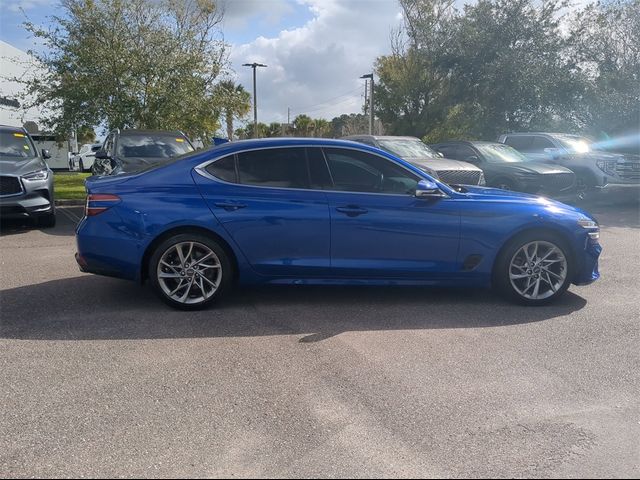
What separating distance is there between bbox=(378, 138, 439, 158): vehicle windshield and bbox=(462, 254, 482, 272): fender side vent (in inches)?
255

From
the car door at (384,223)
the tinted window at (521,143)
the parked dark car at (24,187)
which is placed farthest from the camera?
the tinted window at (521,143)

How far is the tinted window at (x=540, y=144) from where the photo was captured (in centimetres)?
1545

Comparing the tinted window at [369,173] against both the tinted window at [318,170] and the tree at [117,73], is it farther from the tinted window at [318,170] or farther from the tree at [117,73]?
the tree at [117,73]

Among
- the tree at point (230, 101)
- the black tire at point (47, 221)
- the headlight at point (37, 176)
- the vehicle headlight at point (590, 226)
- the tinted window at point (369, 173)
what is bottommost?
the black tire at point (47, 221)

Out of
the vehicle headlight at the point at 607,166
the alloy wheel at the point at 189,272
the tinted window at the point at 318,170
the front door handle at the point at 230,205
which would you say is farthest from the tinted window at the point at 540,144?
the alloy wheel at the point at 189,272

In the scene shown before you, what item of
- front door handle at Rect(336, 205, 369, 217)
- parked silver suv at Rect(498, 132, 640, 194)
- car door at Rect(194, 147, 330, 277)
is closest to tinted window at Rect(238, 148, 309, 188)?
car door at Rect(194, 147, 330, 277)

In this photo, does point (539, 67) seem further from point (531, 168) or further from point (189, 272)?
→ point (189, 272)

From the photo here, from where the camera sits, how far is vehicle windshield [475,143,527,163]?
535 inches

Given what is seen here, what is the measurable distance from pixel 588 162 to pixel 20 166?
13080mm

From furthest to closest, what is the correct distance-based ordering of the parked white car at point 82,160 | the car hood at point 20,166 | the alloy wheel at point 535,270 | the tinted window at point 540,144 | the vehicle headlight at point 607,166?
the parked white car at point 82,160, the tinted window at point 540,144, the vehicle headlight at point 607,166, the car hood at point 20,166, the alloy wheel at point 535,270

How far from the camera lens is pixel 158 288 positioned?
536 cm

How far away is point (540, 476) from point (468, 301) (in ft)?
9.99

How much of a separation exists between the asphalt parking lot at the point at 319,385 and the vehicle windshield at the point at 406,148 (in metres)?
6.20

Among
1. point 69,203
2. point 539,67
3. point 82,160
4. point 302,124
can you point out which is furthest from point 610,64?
point 302,124
